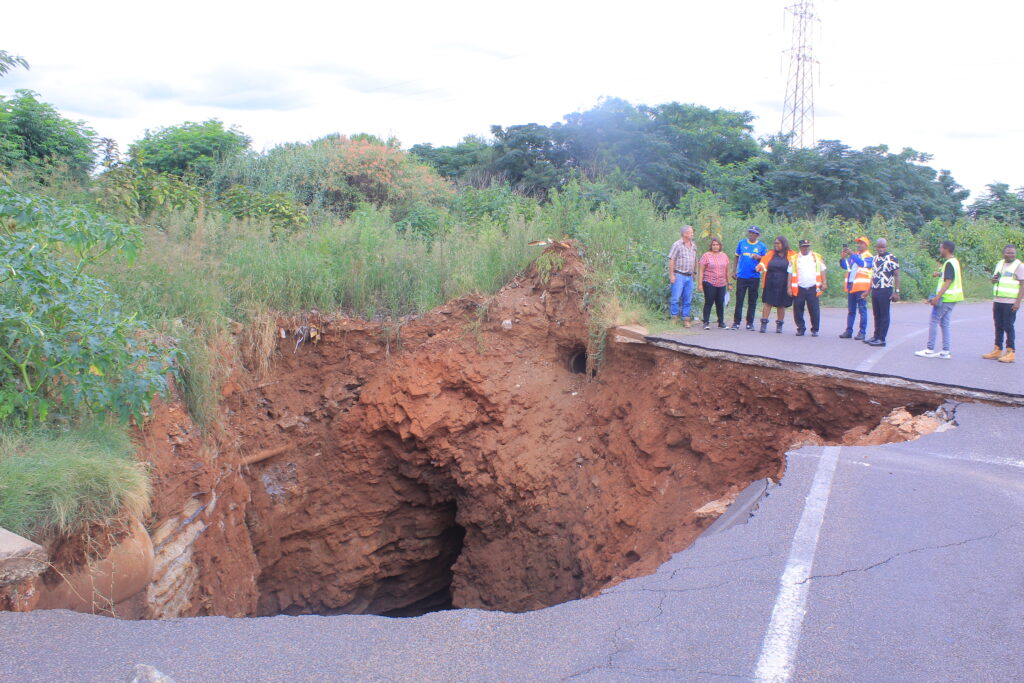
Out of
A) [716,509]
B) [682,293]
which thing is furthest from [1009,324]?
[716,509]

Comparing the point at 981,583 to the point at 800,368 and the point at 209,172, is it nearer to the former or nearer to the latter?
the point at 800,368

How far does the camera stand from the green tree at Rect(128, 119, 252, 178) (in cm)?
1466

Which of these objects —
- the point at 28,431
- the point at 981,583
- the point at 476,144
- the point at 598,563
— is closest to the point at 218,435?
the point at 28,431

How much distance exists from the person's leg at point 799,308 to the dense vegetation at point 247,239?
6.74 feet

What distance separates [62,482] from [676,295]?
8.44 m

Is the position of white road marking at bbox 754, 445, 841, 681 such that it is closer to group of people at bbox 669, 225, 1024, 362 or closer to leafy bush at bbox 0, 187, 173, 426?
leafy bush at bbox 0, 187, 173, 426

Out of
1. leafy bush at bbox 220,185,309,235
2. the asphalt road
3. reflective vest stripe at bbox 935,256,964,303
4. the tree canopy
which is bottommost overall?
the asphalt road

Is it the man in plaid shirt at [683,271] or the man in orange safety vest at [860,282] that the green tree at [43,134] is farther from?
the man in orange safety vest at [860,282]

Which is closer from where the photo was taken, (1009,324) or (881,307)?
(1009,324)

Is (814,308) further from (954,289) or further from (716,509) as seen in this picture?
(716,509)

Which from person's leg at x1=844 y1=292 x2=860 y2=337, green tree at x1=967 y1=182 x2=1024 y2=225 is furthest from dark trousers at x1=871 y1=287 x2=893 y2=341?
green tree at x1=967 y1=182 x2=1024 y2=225

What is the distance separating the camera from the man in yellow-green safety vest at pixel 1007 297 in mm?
9016

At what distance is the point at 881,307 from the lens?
1023 centimetres

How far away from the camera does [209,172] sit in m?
14.7
